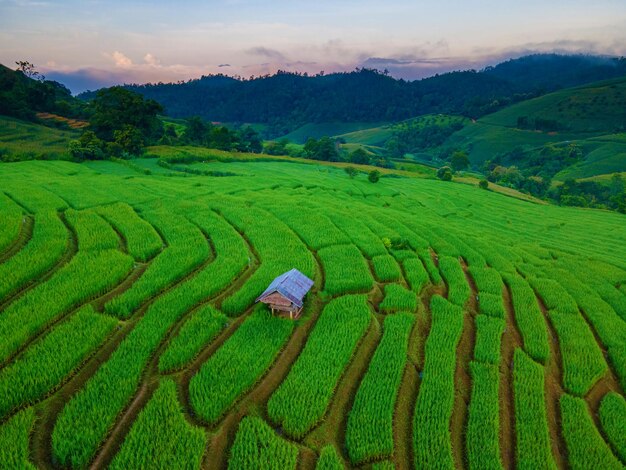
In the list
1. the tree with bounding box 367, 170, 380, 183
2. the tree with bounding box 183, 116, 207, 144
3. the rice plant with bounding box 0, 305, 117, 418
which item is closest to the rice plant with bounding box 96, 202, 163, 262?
the rice plant with bounding box 0, 305, 117, 418

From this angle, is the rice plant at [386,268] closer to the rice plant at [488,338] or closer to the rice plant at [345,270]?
the rice plant at [345,270]

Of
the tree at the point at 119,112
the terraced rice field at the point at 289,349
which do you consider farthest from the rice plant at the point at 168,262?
the tree at the point at 119,112

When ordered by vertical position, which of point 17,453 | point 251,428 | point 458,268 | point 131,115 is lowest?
point 458,268

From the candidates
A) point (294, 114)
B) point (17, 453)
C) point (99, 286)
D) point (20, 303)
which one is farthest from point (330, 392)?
point (294, 114)

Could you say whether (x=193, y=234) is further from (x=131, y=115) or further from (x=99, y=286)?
(x=131, y=115)

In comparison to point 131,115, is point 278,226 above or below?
below

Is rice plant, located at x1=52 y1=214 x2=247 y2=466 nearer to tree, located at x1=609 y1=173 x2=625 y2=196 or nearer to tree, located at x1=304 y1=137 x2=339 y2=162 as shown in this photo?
tree, located at x1=304 y1=137 x2=339 y2=162
